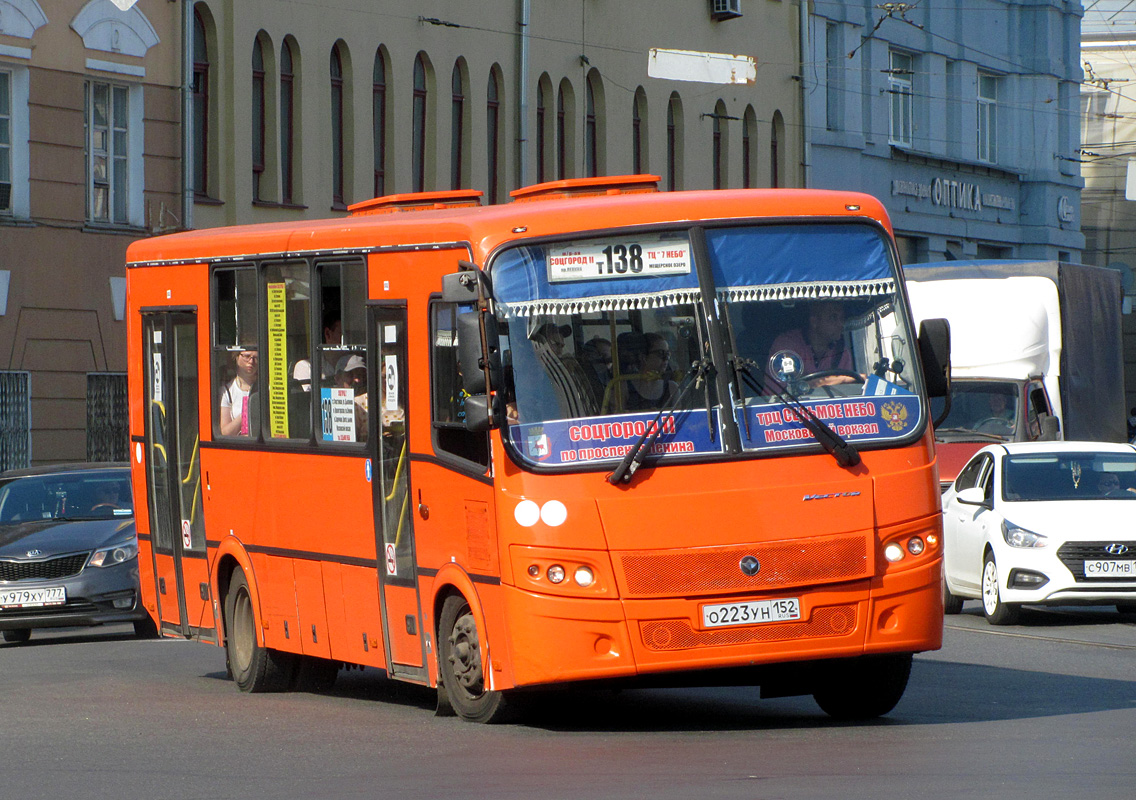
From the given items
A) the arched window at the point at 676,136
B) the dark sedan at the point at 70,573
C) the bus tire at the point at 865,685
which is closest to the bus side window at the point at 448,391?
the bus tire at the point at 865,685

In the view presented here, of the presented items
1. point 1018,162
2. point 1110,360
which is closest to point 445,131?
point 1110,360

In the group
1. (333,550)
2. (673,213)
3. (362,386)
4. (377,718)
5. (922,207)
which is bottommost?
(377,718)

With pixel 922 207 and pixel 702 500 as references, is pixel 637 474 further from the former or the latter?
pixel 922 207

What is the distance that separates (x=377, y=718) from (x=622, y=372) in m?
2.69

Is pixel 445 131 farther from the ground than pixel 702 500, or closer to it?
farther from the ground

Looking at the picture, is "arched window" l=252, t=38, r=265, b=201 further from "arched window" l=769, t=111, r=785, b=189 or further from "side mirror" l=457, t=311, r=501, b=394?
"side mirror" l=457, t=311, r=501, b=394

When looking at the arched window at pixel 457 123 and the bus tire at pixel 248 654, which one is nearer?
the bus tire at pixel 248 654

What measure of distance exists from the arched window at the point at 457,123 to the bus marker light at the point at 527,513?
83.0 feet

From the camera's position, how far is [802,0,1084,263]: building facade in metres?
46.7

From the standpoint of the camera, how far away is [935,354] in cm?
1137

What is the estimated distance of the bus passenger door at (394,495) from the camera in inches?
472

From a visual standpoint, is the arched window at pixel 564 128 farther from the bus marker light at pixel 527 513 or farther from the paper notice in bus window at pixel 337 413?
the bus marker light at pixel 527 513

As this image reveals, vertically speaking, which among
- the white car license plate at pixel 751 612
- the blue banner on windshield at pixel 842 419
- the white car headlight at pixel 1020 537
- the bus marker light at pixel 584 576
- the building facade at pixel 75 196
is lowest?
the white car headlight at pixel 1020 537

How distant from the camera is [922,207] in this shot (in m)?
49.3
